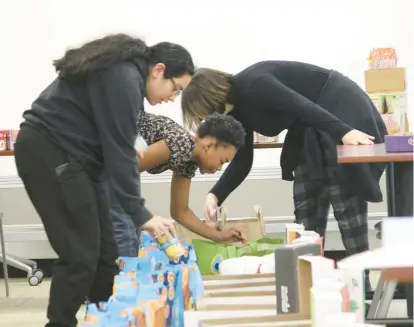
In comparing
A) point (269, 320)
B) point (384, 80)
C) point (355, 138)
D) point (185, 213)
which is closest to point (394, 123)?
point (384, 80)

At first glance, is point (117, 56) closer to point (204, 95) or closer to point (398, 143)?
point (204, 95)

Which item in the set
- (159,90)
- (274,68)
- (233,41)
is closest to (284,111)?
(274,68)

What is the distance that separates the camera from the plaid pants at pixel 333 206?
279cm

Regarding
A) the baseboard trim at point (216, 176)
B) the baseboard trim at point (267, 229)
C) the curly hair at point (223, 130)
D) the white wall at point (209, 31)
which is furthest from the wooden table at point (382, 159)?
the white wall at point (209, 31)

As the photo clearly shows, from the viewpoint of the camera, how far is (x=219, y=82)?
2.67 m

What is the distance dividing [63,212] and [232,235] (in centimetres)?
86

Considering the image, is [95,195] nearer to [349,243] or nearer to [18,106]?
[349,243]

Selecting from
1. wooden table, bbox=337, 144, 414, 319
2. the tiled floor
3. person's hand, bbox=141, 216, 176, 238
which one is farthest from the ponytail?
the tiled floor

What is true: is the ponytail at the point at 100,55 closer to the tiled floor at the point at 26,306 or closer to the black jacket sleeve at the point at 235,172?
the black jacket sleeve at the point at 235,172

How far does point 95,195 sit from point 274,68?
0.82 metres

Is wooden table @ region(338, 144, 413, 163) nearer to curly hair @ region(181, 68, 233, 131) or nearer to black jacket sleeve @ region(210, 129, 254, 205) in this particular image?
curly hair @ region(181, 68, 233, 131)

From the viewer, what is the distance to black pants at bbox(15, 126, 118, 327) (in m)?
2.29

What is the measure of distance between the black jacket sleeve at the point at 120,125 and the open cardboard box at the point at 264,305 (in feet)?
2.27

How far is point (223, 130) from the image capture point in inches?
109
